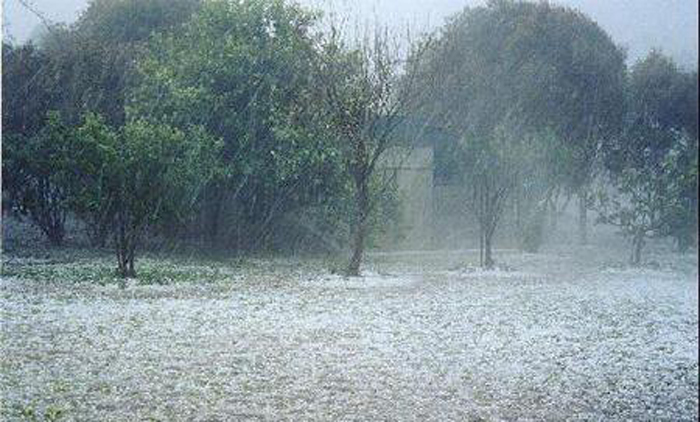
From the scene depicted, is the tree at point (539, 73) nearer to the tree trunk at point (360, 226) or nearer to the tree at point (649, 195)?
the tree at point (649, 195)

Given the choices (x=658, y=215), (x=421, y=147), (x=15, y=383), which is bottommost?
(x=15, y=383)

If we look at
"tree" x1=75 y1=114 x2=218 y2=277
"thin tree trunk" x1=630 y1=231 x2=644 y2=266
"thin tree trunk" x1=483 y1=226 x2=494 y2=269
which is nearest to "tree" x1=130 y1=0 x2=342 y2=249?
"tree" x1=75 y1=114 x2=218 y2=277

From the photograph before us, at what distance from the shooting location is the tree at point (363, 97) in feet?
26.7

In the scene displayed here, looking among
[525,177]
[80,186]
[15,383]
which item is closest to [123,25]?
[80,186]

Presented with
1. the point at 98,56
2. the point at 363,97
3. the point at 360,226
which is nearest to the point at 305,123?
the point at 363,97

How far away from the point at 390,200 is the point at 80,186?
169 inches

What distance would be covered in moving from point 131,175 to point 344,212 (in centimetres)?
313

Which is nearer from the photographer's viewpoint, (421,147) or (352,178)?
(352,178)

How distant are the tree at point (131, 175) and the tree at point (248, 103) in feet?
1.32

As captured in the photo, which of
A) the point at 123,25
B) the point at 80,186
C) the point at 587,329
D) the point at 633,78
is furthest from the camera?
the point at 123,25

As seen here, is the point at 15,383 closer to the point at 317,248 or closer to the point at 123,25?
the point at 123,25

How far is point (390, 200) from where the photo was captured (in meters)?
9.88

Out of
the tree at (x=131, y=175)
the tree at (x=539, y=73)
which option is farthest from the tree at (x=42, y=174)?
the tree at (x=539, y=73)

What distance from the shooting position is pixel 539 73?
6.42 metres
